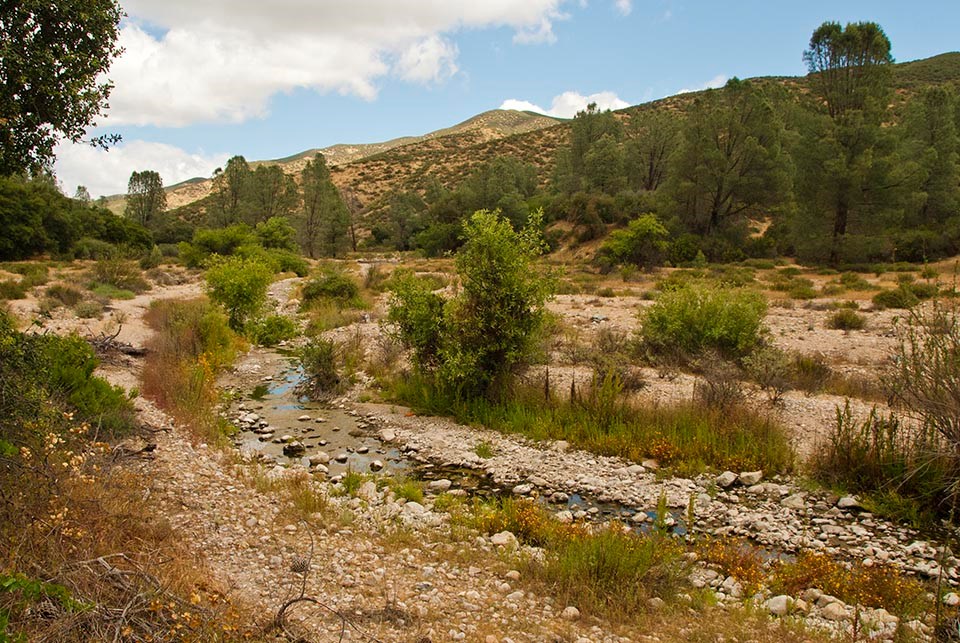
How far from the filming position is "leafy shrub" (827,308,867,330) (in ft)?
63.2

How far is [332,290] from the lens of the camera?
2595 cm

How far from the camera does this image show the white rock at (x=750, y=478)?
880 cm

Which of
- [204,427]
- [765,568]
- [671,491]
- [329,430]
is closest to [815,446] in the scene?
[671,491]

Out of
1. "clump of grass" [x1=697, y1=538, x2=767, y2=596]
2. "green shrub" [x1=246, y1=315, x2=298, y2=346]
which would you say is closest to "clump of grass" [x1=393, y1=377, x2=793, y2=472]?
"clump of grass" [x1=697, y1=538, x2=767, y2=596]

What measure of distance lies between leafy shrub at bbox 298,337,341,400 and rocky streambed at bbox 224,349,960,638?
733mm

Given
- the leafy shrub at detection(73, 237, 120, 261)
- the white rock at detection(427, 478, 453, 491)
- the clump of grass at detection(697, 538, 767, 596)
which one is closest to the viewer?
the clump of grass at detection(697, 538, 767, 596)

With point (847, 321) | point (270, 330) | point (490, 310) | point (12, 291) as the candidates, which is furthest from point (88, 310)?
point (847, 321)

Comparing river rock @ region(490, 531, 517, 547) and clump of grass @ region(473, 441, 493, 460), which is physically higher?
river rock @ region(490, 531, 517, 547)

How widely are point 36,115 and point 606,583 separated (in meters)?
7.45

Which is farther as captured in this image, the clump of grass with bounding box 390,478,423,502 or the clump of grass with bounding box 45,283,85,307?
the clump of grass with bounding box 45,283,85,307

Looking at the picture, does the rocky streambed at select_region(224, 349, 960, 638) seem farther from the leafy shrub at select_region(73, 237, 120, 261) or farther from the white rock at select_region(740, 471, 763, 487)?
the leafy shrub at select_region(73, 237, 120, 261)

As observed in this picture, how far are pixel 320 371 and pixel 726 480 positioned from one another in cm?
949

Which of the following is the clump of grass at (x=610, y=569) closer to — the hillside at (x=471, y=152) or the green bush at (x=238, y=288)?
the green bush at (x=238, y=288)

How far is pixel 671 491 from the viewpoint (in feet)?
28.5
